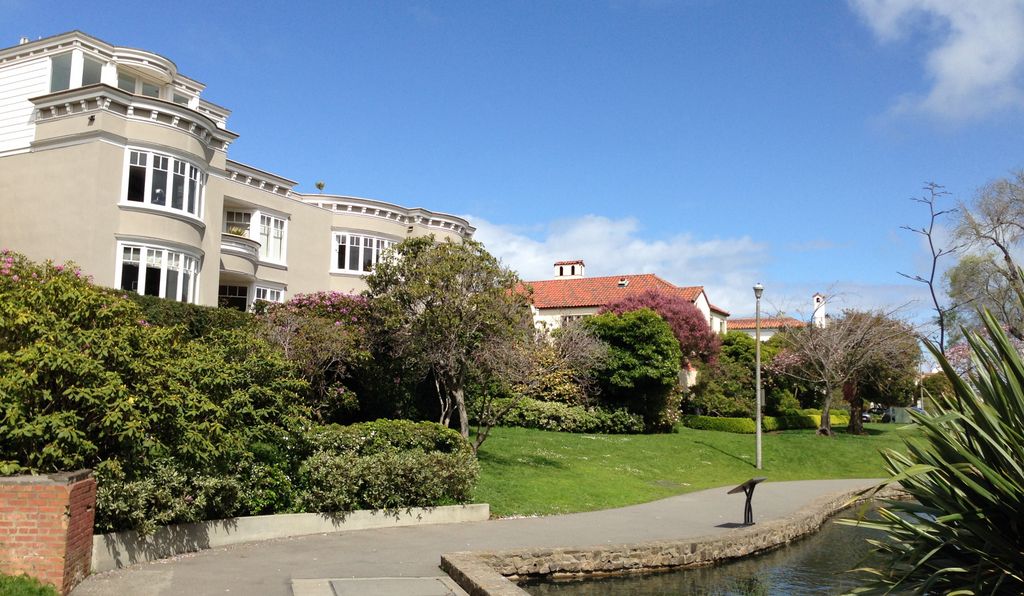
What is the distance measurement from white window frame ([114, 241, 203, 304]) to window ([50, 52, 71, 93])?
8.78 m

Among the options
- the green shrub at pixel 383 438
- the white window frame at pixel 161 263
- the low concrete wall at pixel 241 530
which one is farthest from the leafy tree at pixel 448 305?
the white window frame at pixel 161 263

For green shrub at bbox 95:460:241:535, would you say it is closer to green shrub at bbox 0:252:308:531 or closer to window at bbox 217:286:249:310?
green shrub at bbox 0:252:308:531

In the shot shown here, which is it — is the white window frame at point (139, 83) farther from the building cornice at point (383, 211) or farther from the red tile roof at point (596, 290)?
the red tile roof at point (596, 290)

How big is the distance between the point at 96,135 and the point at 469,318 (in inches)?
530

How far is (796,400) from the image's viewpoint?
5403 centimetres

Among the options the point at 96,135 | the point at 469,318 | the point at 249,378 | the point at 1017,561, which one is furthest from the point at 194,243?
the point at 1017,561

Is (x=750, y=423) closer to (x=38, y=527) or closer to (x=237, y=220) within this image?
(x=237, y=220)

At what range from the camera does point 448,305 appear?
20.3 metres

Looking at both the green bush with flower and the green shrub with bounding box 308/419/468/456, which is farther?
the green shrub with bounding box 308/419/468/456

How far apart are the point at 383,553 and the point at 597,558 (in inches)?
143

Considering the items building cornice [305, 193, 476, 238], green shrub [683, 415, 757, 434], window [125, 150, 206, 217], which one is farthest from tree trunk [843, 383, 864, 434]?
window [125, 150, 206, 217]

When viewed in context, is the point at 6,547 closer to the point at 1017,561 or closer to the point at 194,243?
the point at 1017,561

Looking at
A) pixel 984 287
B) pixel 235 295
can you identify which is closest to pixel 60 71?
pixel 235 295

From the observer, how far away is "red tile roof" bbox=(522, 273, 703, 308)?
5791cm
